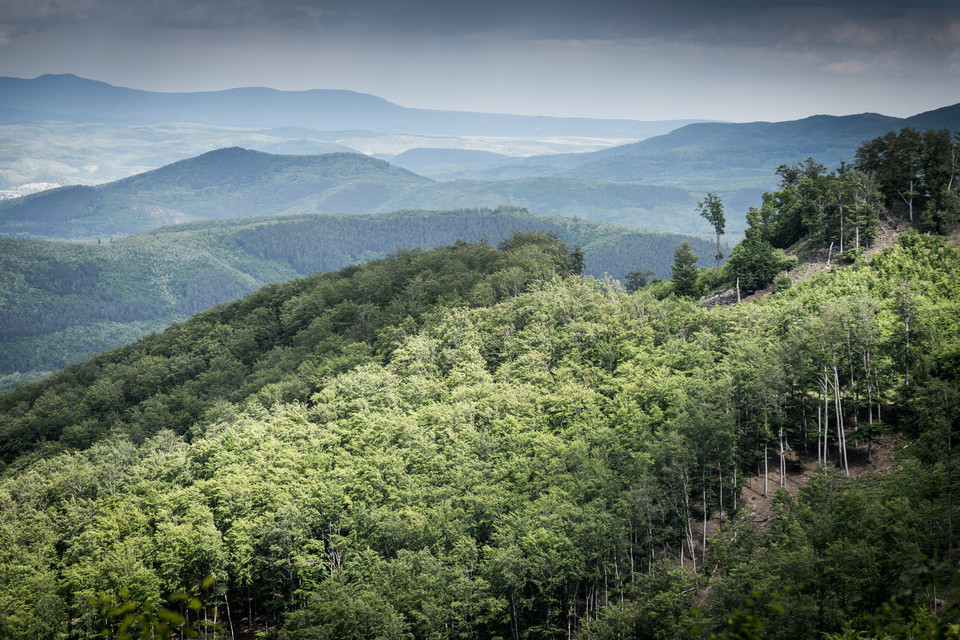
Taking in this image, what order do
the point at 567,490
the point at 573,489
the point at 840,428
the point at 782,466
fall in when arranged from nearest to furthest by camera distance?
1. the point at 573,489
2. the point at 840,428
3. the point at 567,490
4. the point at 782,466

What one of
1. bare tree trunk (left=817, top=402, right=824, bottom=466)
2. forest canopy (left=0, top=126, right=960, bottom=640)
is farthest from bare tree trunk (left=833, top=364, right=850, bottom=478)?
bare tree trunk (left=817, top=402, right=824, bottom=466)

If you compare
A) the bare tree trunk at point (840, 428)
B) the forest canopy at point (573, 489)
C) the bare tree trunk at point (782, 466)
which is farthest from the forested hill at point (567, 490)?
the bare tree trunk at point (782, 466)

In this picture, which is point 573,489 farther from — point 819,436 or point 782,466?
point 819,436

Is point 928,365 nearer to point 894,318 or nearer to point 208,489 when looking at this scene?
point 894,318

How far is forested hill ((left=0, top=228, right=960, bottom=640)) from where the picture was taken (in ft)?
165

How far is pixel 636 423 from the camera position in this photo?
73.6 metres

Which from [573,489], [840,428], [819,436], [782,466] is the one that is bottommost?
[573,489]

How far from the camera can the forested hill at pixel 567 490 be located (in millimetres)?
50438

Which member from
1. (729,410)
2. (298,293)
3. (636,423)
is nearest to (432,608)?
(636,423)

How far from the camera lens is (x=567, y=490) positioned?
66750 millimetres

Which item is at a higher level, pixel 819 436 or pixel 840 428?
pixel 840 428

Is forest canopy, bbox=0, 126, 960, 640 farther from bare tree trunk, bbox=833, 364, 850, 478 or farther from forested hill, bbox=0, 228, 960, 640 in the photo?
bare tree trunk, bbox=833, 364, 850, 478

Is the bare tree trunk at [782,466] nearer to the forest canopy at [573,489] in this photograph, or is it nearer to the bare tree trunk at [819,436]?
the forest canopy at [573,489]

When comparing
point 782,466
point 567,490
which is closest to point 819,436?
point 782,466
